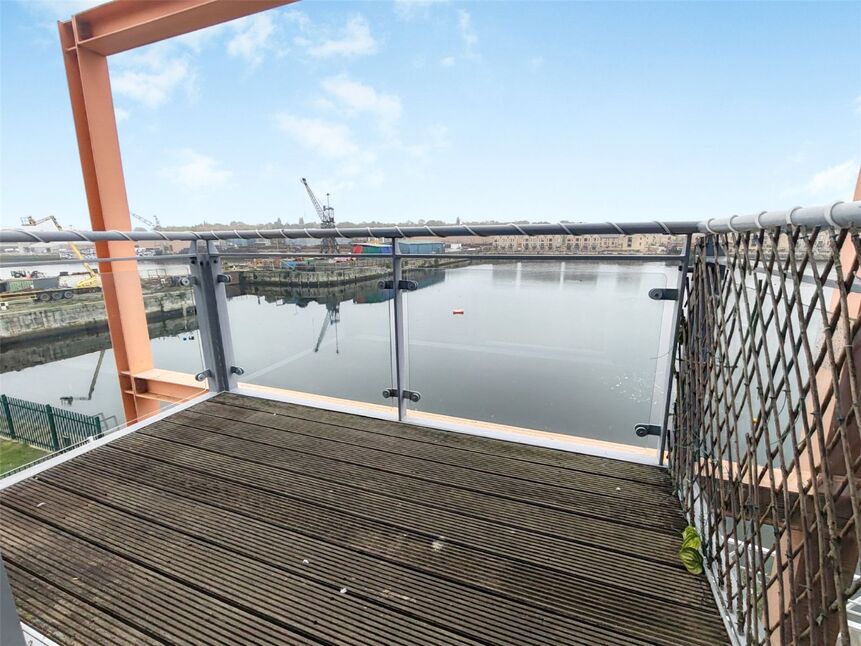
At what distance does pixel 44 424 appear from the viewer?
312cm

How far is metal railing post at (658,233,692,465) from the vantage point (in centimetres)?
197

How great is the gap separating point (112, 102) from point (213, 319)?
12.1ft

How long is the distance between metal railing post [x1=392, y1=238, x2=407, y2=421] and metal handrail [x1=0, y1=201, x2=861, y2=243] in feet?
0.78

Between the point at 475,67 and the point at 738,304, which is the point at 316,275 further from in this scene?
the point at 475,67

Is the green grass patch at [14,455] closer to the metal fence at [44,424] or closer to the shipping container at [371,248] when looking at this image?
the metal fence at [44,424]

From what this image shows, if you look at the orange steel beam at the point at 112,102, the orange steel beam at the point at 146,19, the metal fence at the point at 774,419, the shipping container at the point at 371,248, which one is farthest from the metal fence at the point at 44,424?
the orange steel beam at the point at 146,19

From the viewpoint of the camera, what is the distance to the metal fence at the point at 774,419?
0.88 meters

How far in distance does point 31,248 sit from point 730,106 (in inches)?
645

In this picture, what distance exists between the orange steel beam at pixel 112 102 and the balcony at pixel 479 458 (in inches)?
56.3

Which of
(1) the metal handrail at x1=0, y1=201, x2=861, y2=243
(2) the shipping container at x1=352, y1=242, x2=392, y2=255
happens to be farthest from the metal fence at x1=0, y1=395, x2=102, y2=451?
(2) the shipping container at x1=352, y1=242, x2=392, y2=255

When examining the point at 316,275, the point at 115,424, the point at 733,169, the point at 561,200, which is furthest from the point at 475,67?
the point at 115,424

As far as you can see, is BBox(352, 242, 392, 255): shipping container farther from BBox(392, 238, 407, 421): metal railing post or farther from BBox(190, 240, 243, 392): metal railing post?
BBox(190, 240, 243, 392): metal railing post

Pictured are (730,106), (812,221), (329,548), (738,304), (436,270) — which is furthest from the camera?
(730,106)

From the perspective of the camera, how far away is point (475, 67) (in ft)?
45.6
